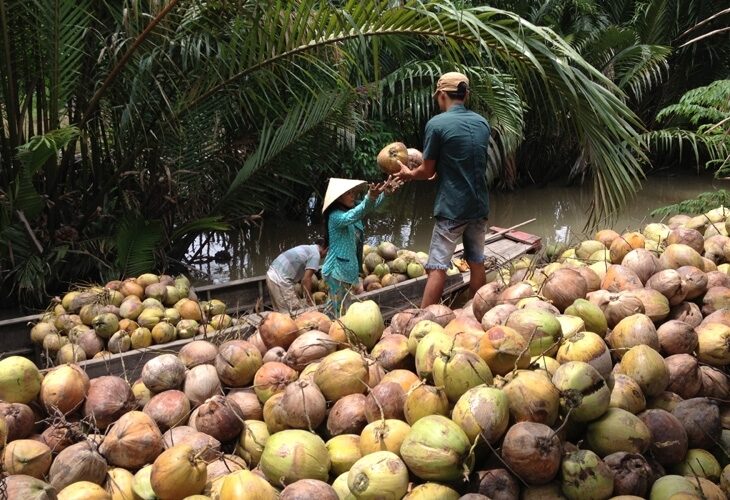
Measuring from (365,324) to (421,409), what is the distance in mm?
583

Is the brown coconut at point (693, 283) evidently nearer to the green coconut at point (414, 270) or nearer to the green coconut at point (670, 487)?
the green coconut at point (670, 487)

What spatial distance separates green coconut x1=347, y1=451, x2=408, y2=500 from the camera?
5.40 feet

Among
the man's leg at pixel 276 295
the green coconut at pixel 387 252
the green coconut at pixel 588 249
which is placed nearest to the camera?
the green coconut at pixel 588 249

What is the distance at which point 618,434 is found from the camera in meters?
1.79

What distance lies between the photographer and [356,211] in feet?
13.6

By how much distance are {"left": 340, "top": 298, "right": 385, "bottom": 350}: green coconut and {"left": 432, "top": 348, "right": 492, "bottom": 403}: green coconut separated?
1.68 feet

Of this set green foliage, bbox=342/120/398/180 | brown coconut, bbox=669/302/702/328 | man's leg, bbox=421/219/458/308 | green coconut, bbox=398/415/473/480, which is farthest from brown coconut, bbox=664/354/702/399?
green foliage, bbox=342/120/398/180

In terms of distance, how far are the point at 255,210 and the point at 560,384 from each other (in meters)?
5.62

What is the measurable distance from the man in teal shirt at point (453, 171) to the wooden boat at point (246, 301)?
0.32 m

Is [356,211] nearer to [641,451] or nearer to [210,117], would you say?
[210,117]

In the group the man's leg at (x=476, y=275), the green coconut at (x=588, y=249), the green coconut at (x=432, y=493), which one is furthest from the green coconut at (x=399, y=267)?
the green coconut at (x=432, y=493)

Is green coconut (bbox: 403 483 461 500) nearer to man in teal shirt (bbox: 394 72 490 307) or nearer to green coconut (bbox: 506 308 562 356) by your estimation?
green coconut (bbox: 506 308 562 356)

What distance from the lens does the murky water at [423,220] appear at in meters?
7.88

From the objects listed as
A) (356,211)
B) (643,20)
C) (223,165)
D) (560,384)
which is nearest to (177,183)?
(223,165)
